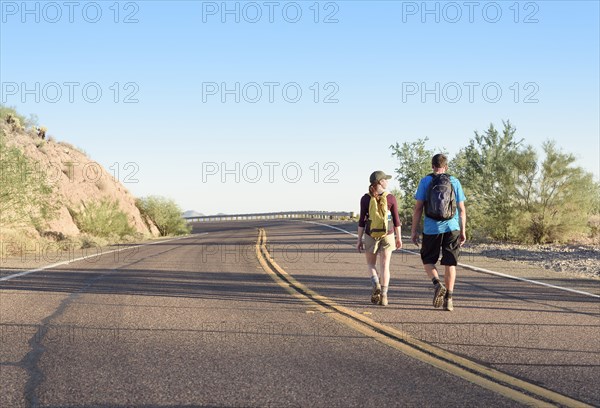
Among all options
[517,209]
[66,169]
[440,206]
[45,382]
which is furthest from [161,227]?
[45,382]

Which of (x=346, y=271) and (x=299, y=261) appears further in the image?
(x=299, y=261)

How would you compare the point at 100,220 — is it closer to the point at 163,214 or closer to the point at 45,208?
the point at 45,208

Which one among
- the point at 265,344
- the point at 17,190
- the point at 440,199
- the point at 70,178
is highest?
the point at 70,178

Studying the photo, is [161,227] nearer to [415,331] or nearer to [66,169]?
[66,169]

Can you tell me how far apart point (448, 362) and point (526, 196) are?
19906mm

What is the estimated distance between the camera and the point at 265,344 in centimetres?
645

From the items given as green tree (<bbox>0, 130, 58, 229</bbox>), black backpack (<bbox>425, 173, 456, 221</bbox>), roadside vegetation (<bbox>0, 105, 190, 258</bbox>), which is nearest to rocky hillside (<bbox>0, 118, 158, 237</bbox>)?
roadside vegetation (<bbox>0, 105, 190, 258</bbox>)

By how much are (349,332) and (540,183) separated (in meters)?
19.0

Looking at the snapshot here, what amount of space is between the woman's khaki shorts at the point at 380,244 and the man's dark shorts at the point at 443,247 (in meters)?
0.56

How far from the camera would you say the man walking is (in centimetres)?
889

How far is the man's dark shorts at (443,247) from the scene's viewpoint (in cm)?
892

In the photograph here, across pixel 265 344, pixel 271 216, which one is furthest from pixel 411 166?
pixel 271 216

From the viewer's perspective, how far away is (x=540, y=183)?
24000 millimetres

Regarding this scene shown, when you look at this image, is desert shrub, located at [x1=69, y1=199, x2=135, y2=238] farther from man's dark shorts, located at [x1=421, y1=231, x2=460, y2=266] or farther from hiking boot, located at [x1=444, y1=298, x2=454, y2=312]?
hiking boot, located at [x1=444, y1=298, x2=454, y2=312]
